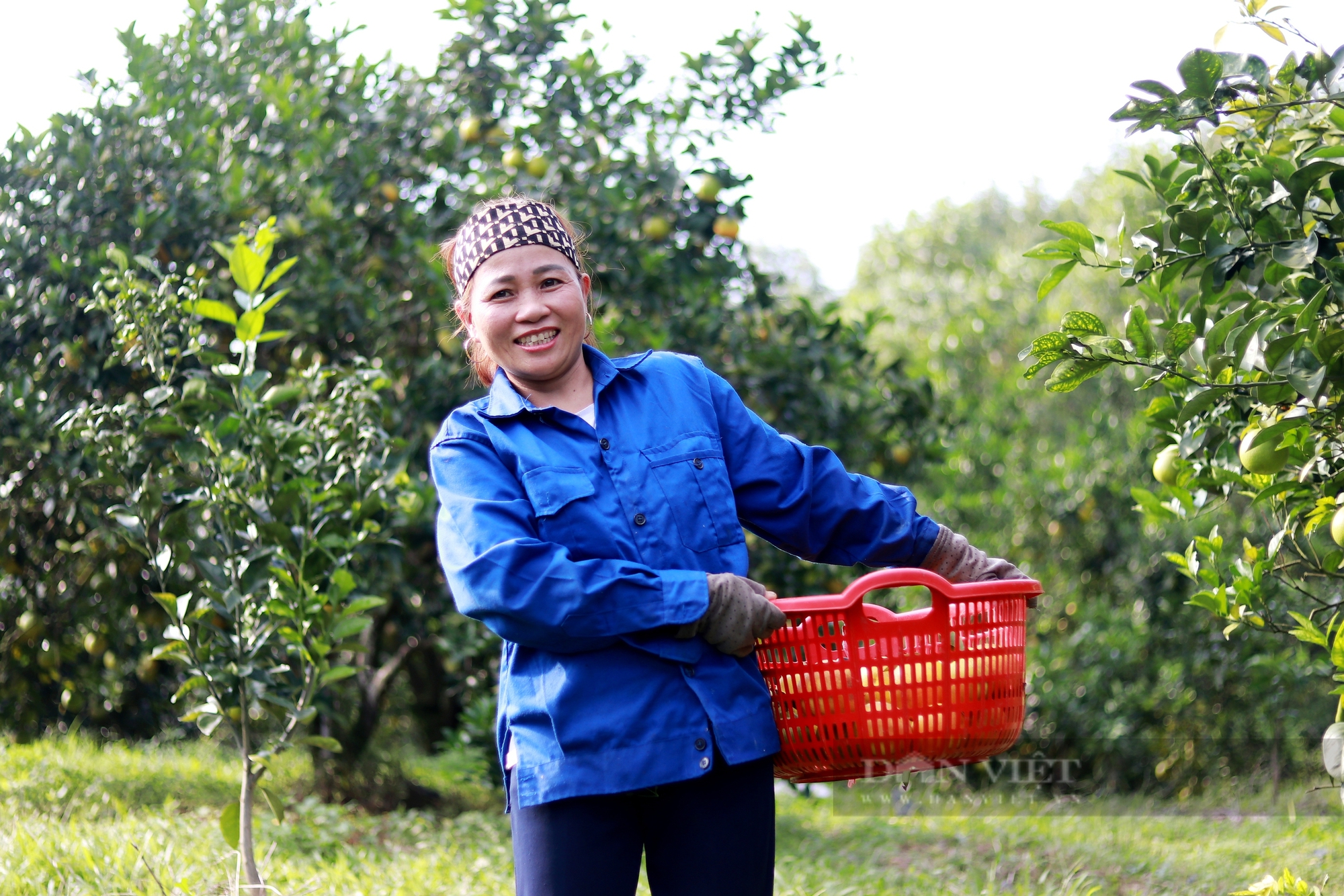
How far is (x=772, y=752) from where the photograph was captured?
1.81 meters

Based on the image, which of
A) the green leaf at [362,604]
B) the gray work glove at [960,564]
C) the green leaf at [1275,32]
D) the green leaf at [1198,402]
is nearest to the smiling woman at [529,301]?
the gray work glove at [960,564]

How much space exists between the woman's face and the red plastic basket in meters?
0.54

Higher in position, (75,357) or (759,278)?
(759,278)

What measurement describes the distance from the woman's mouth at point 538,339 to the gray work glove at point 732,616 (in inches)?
18.9

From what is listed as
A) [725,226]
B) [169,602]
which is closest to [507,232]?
[169,602]

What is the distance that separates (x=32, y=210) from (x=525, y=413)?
3.01 meters

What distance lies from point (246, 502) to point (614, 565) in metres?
1.40

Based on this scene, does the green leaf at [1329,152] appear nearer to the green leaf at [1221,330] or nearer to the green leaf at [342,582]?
the green leaf at [1221,330]

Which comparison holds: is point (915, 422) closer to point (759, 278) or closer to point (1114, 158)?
point (759, 278)

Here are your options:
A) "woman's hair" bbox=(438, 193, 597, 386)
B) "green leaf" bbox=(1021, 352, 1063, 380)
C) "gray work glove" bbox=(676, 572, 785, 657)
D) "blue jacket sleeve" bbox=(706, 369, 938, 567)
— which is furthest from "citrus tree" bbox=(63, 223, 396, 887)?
"green leaf" bbox=(1021, 352, 1063, 380)

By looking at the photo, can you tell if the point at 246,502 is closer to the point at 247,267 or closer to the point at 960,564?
the point at 247,267

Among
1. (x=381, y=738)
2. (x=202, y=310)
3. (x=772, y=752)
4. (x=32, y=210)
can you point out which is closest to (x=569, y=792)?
(x=772, y=752)

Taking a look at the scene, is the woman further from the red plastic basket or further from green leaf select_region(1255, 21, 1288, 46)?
green leaf select_region(1255, 21, 1288, 46)

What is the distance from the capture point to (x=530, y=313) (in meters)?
1.91
